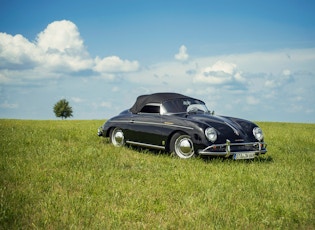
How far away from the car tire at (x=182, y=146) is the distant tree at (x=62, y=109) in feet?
186

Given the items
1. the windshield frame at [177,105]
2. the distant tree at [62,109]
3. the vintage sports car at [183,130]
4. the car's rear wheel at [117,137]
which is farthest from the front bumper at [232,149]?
the distant tree at [62,109]

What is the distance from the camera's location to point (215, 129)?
8.80 meters

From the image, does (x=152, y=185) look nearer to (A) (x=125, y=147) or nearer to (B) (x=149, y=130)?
(B) (x=149, y=130)

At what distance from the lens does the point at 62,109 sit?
6294cm

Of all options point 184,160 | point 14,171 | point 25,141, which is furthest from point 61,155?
point 184,160

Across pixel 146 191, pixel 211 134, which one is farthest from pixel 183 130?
pixel 146 191

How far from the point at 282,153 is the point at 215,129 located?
3.27 meters

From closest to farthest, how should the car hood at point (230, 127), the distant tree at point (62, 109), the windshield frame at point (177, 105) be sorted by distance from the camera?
the car hood at point (230, 127) → the windshield frame at point (177, 105) → the distant tree at point (62, 109)

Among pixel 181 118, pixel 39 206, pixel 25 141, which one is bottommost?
pixel 39 206

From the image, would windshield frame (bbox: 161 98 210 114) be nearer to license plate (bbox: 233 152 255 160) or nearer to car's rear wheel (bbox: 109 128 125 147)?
car's rear wheel (bbox: 109 128 125 147)

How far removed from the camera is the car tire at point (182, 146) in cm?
896

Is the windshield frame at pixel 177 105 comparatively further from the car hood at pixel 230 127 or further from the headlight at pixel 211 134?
the headlight at pixel 211 134

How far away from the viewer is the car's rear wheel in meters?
11.0

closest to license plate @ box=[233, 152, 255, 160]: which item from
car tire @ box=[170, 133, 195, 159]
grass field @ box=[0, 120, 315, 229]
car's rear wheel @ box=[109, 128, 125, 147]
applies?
grass field @ box=[0, 120, 315, 229]
